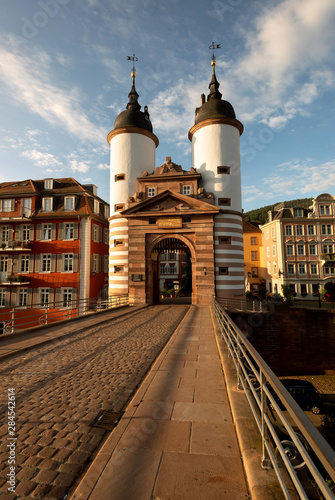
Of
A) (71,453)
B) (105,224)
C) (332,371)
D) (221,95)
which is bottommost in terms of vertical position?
(332,371)

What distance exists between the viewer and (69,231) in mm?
26953

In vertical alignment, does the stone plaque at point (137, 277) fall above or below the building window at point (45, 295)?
above

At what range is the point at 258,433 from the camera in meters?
A: 3.51

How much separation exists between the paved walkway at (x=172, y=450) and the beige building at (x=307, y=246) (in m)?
37.8

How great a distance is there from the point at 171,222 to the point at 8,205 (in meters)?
17.9

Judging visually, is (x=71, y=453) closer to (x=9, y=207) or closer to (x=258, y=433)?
(x=258, y=433)

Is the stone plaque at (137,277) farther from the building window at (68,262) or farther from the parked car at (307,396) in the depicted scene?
the parked car at (307,396)

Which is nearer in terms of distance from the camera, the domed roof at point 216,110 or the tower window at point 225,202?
the tower window at point 225,202

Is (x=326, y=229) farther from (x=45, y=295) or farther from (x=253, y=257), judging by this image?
(x=45, y=295)

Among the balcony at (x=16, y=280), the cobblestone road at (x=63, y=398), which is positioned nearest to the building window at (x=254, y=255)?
the balcony at (x=16, y=280)

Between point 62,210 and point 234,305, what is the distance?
19.1m

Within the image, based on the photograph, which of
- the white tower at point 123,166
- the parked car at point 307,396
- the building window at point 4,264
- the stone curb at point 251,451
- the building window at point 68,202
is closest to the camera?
the stone curb at point 251,451

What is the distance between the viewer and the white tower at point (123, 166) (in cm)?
2483

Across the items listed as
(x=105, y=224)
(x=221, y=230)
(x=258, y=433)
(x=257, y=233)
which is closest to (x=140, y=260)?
(x=221, y=230)
